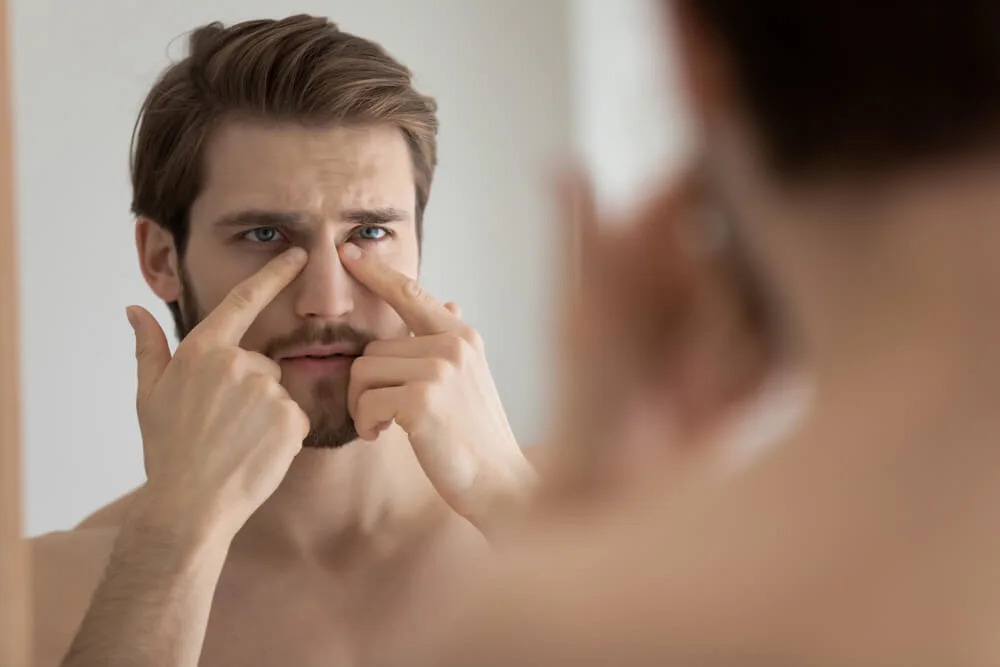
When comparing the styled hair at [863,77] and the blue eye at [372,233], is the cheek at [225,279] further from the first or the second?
the styled hair at [863,77]

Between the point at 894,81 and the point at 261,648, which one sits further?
the point at 261,648

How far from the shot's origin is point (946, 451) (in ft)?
0.62

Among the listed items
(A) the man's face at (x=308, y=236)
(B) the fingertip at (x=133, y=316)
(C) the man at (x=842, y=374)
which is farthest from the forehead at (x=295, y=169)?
(C) the man at (x=842, y=374)

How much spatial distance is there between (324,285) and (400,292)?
0.21 feet

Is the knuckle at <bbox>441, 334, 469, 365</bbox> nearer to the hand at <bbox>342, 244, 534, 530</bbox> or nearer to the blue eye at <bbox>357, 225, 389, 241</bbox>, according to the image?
the hand at <bbox>342, 244, 534, 530</bbox>

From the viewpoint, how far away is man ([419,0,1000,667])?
0.18m

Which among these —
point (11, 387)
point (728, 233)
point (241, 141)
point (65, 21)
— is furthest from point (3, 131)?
point (728, 233)

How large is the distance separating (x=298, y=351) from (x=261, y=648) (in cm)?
24

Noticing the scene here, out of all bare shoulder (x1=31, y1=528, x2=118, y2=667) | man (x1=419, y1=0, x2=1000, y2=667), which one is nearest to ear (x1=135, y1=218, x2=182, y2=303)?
bare shoulder (x1=31, y1=528, x2=118, y2=667)

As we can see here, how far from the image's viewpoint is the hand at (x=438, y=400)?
2.67 ft

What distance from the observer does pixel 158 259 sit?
3.02ft

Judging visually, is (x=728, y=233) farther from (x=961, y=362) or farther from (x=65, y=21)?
(x=65, y=21)

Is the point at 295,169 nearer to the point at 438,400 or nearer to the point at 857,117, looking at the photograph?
the point at 438,400

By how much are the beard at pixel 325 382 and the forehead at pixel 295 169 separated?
0.09m
